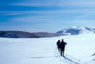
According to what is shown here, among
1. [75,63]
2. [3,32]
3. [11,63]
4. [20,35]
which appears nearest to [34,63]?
[11,63]

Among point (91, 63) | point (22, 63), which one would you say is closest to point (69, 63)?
point (91, 63)

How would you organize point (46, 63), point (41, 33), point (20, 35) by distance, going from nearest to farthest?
point (46, 63)
point (20, 35)
point (41, 33)

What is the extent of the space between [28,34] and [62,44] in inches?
4559

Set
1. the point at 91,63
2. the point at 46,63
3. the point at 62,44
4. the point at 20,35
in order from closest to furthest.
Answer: the point at 91,63, the point at 46,63, the point at 62,44, the point at 20,35

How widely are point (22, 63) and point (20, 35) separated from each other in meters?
114

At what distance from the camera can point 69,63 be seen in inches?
511

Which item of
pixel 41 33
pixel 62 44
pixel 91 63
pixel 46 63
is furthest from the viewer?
pixel 41 33

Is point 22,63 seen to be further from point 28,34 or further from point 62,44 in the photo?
point 28,34

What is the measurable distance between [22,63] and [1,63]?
154 cm

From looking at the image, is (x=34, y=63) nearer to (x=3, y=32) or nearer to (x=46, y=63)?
(x=46, y=63)

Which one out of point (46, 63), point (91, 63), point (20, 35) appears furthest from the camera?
point (20, 35)

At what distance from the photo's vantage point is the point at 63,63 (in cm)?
1313

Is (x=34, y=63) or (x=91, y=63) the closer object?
(x=91, y=63)

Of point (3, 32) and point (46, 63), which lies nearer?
point (46, 63)
